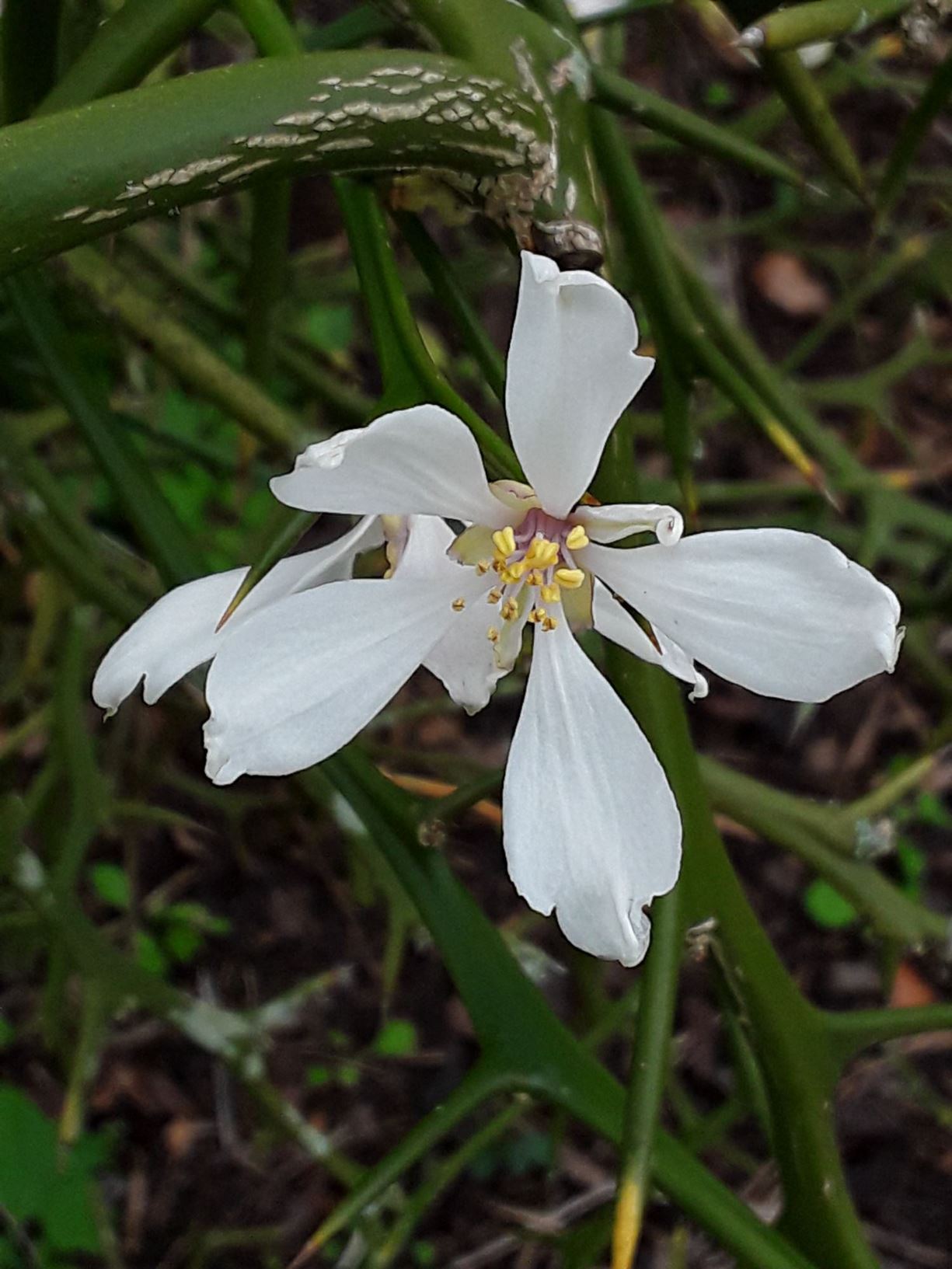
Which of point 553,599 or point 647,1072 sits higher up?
point 553,599

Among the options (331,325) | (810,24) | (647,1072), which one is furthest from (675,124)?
(331,325)

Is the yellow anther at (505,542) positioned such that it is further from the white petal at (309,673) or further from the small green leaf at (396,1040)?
the small green leaf at (396,1040)

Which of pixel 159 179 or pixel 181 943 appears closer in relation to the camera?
pixel 159 179

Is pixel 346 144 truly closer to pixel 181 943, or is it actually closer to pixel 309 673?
pixel 309 673

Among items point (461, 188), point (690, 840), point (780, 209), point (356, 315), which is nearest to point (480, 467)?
point (461, 188)

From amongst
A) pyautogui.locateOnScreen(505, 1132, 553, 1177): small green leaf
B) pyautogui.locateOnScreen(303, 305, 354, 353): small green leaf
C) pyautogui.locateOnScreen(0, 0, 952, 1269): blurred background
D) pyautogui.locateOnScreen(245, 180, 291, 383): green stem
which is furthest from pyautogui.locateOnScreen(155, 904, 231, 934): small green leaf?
pyautogui.locateOnScreen(245, 180, 291, 383): green stem

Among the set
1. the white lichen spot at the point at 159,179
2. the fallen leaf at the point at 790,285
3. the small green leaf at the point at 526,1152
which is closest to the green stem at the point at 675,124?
the white lichen spot at the point at 159,179

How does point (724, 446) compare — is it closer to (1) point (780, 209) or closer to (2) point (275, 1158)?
(1) point (780, 209)

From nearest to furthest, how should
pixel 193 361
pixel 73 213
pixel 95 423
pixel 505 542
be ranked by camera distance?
pixel 73 213 < pixel 505 542 < pixel 95 423 < pixel 193 361
